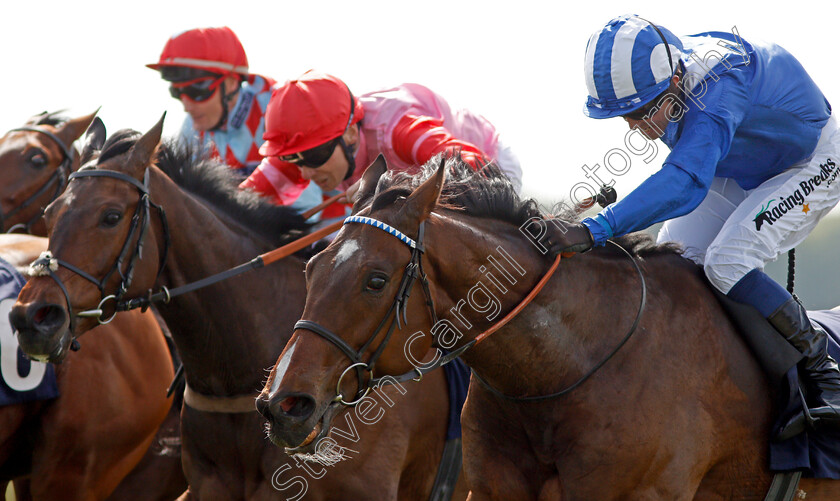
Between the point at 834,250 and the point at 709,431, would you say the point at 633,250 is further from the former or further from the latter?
the point at 834,250

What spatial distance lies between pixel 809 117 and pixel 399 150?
1.82 m

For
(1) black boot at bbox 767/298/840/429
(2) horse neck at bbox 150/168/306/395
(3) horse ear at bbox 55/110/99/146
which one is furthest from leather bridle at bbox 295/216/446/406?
(3) horse ear at bbox 55/110/99/146

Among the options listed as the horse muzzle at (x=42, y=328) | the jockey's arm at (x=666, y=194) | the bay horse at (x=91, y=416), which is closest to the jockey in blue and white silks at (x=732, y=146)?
the jockey's arm at (x=666, y=194)

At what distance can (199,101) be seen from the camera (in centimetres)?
560

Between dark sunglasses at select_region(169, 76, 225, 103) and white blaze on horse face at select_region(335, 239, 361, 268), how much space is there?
3457 millimetres

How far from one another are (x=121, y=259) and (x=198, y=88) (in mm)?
2473

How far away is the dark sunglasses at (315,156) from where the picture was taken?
4.10 metres

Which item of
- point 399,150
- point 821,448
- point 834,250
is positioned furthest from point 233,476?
point 834,250

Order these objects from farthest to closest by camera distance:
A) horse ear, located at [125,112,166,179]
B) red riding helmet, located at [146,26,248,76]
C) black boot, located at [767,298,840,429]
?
red riding helmet, located at [146,26,248,76] < horse ear, located at [125,112,166,179] < black boot, located at [767,298,840,429]

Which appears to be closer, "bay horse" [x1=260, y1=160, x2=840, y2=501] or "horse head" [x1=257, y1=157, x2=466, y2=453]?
"horse head" [x1=257, y1=157, x2=466, y2=453]

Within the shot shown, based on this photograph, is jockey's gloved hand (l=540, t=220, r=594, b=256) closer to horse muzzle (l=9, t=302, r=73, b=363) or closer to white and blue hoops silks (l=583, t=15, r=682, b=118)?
white and blue hoops silks (l=583, t=15, r=682, b=118)

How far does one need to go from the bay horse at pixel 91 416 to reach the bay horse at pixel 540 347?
2.14m

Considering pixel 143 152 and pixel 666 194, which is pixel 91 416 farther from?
pixel 666 194

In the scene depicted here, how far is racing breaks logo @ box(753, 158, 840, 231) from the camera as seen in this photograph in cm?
319
